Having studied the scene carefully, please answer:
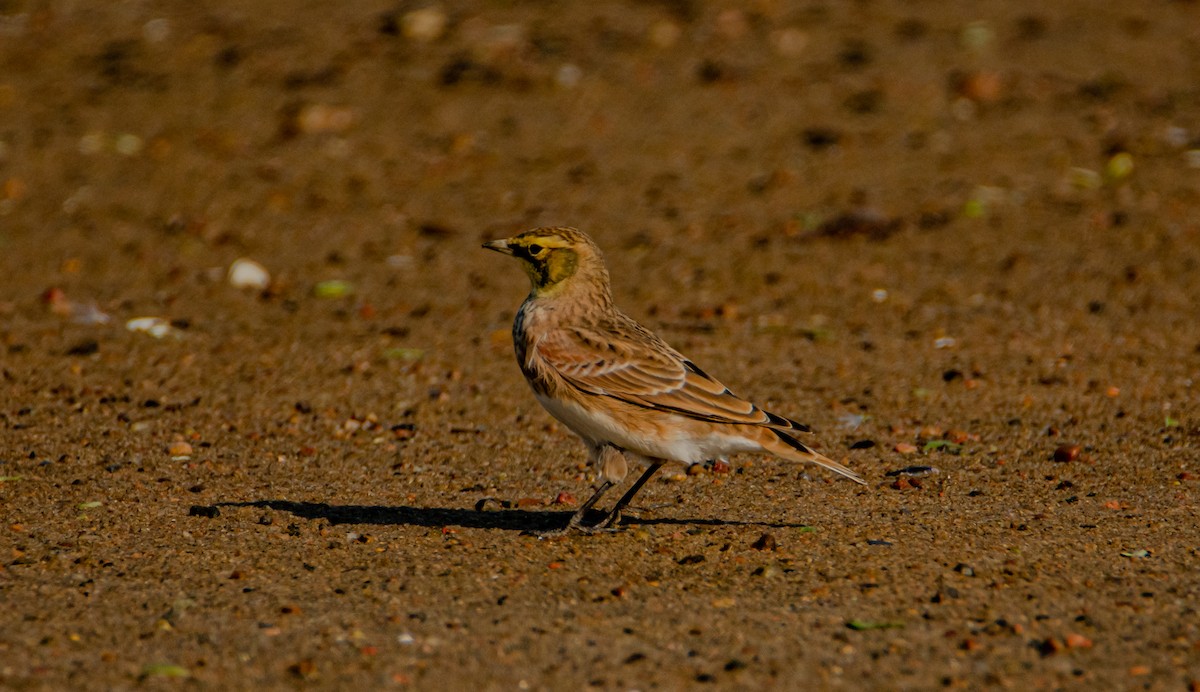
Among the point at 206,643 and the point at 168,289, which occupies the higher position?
the point at 206,643

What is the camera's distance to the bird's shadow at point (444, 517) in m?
6.79

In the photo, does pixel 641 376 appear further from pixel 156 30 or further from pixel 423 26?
pixel 156 30

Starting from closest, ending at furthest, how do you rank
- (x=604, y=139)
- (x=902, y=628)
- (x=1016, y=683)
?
(x=1016, y=683), (x=902, y=628), (x=604, y=139)

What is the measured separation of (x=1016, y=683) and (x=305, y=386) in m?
5.24

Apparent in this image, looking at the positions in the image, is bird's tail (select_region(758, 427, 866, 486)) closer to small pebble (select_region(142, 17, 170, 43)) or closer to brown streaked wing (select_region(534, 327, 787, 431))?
brown streaked wing (select_region(534, 327, 787, 431))

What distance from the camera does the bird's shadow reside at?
6.79m

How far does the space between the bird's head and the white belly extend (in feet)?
2.63

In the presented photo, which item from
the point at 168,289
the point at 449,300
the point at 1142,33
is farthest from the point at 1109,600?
the point at 1142,33

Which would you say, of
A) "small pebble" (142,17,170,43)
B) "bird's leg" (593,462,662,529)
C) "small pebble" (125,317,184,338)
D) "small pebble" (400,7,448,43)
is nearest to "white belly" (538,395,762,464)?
"bird's leg" (593,462,662,529)

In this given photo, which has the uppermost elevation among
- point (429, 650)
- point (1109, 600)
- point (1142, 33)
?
point (429, 650)

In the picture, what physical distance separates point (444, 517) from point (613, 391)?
1083 millimetres

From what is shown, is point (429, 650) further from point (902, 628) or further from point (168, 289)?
point (168, 289)

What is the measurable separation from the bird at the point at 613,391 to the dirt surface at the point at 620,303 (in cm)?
40

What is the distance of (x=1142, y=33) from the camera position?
15102 millimetres
